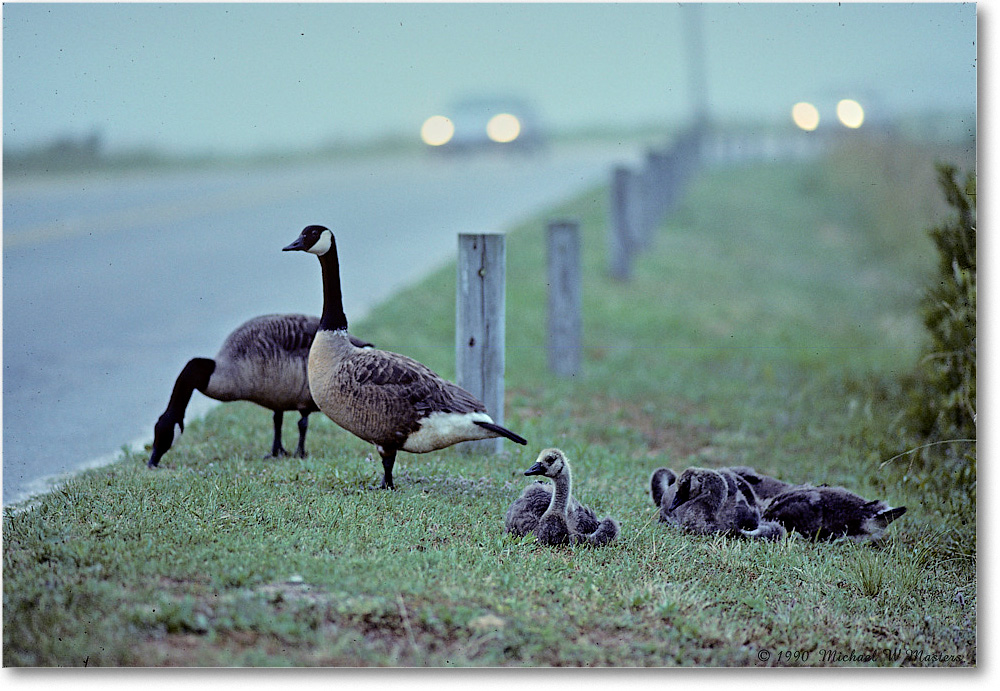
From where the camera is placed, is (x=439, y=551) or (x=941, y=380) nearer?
(x=439, y=551)

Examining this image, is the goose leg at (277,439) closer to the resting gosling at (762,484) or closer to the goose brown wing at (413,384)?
the goose brown wing at (413,384)

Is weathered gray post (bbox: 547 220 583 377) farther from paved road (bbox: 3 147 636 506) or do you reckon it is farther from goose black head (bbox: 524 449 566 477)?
goose black head (bbox: 524 449 566 477)

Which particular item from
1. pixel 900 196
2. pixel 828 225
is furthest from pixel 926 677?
pixel 828 225

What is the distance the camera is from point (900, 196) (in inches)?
503

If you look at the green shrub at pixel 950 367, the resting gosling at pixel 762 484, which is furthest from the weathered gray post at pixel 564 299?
the resting gosling at pixel 762 484

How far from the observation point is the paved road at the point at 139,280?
213 inches

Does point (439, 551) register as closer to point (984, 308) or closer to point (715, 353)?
point (984, 308)

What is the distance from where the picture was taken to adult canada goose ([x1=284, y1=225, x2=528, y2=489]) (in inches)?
197

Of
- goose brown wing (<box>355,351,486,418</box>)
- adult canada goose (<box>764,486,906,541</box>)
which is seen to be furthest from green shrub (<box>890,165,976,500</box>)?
goose brown wing (<box>355,351,486,418</box>)

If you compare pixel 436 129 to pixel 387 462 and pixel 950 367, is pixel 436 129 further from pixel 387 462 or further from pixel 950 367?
pixel 950 367

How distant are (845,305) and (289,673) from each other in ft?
33.3

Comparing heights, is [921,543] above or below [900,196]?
below

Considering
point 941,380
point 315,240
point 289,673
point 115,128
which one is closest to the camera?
point 289,673

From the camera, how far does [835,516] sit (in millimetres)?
5281
